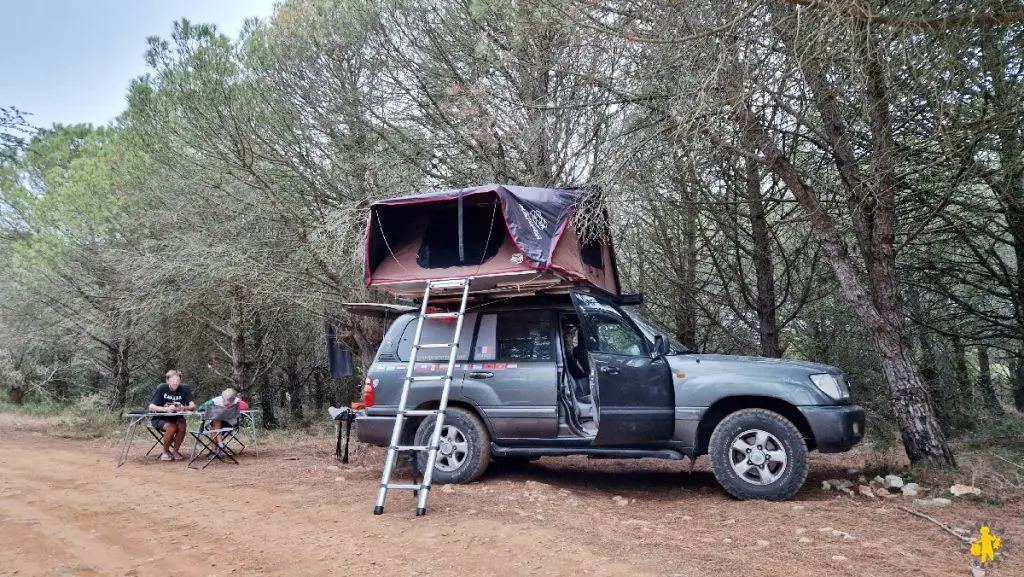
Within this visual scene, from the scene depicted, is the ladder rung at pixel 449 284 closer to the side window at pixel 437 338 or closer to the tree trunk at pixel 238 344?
the side window at pixel 437 338

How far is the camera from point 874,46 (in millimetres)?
5508

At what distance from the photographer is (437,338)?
7.29 meters

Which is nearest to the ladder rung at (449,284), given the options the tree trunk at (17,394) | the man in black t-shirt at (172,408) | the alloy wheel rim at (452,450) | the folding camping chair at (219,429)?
the alloy wheel rim at (452,450)

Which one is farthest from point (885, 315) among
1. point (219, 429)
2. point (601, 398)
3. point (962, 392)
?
point (219, 429)

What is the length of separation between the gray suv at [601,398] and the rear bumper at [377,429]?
1 centimetres

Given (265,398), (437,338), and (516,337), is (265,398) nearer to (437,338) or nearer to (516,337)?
(437,338)

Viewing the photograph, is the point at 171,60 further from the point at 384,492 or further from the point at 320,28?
the point at 384,492

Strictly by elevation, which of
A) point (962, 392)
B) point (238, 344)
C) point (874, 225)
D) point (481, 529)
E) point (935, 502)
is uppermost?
point (874, 225)

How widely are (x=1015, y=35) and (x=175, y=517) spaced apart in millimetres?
7944

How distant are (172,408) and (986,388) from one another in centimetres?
1249

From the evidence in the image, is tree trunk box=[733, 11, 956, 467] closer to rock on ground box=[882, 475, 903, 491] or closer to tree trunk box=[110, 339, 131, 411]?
rock on ground box=[882, 475, 903, 491]

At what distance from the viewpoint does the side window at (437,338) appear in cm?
721

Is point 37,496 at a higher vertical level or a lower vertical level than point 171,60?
lower

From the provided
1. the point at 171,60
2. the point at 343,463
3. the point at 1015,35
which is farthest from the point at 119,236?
the point at 1015,35
